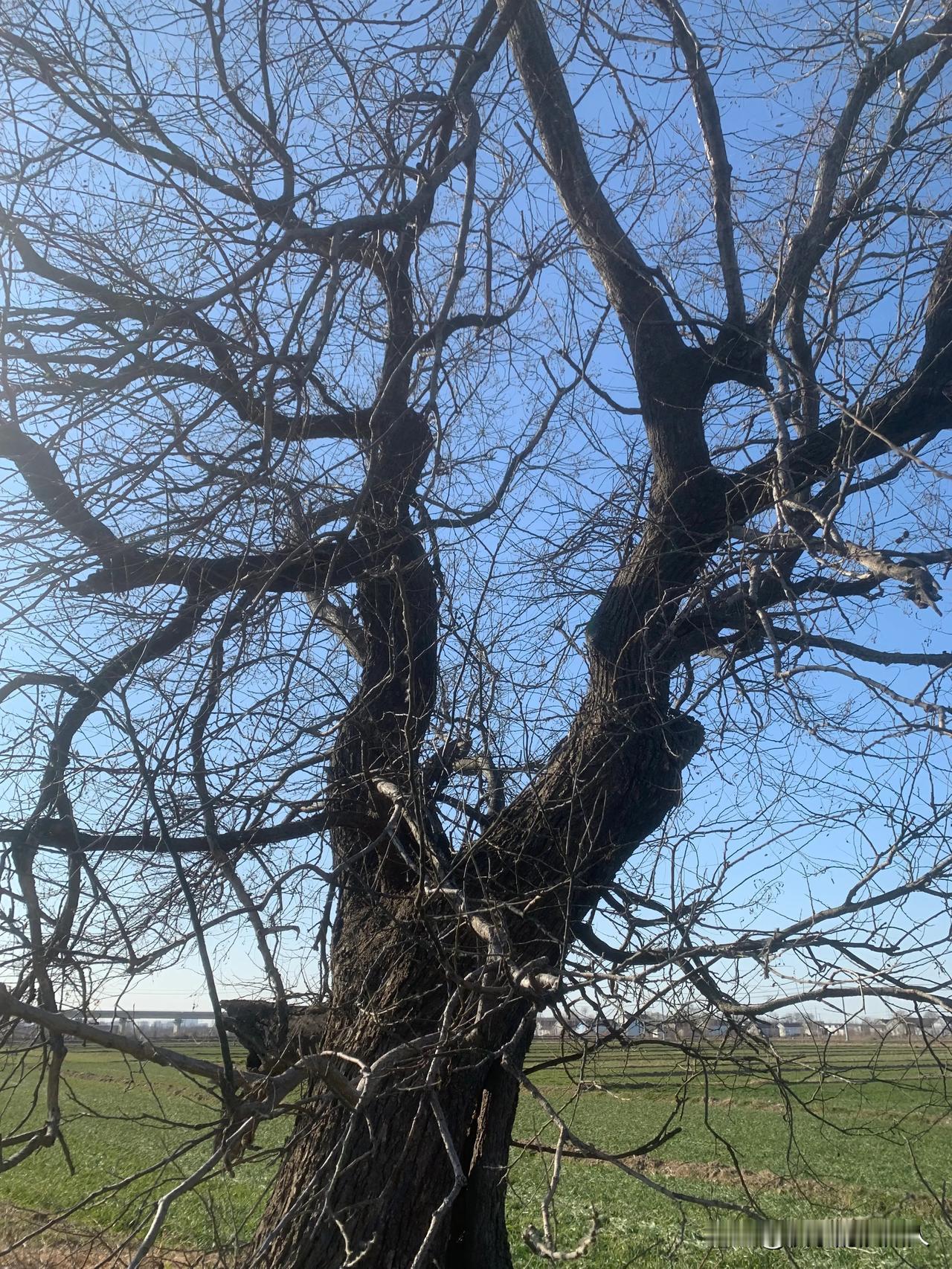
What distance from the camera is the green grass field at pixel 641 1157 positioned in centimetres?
324

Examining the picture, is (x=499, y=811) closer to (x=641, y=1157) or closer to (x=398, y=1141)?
(x=398, y=1141)

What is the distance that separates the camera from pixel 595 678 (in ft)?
14.3

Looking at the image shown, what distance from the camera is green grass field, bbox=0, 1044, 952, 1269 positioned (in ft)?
10.6

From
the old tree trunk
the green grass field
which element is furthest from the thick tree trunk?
the green grass field

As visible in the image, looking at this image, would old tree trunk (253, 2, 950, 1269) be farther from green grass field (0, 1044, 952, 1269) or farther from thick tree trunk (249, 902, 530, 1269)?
green grass field (0, 1044, 952, 1269)

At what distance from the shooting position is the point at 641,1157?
16.0 metres

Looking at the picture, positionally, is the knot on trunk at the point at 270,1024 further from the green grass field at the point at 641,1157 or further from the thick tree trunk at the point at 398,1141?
the green grass field at the point at 641,1157

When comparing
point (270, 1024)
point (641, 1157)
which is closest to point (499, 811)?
point (270, 1024)

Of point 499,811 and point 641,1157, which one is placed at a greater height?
point 499,811

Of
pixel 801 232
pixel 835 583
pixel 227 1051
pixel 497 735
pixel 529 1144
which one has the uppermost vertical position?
pixel 801 232

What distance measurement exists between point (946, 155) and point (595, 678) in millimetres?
2618

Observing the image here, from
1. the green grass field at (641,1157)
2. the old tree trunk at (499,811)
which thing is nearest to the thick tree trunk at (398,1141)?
the old tree trunk at (499,811)

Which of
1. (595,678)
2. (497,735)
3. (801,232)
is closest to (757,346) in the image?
(801,232)

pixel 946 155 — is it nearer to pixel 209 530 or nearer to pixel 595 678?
pixel 595 678
